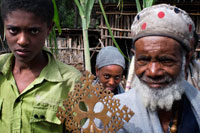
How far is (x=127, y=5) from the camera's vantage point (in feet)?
20.1

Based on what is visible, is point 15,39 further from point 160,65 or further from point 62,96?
point 160,65

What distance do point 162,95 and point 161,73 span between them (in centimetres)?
15

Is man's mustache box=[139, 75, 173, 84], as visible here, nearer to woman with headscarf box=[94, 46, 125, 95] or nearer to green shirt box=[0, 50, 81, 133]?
green shirt box=[0, 50, 81, 133]

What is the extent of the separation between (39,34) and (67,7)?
1050 cm

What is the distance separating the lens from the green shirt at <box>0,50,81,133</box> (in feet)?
4.71

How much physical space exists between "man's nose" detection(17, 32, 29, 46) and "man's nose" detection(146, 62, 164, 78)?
77 centimetres

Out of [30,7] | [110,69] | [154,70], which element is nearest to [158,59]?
[154,70]

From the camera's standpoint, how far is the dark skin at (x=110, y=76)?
2.68 meters

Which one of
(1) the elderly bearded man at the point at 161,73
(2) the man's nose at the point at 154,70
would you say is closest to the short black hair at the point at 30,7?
(1) the elderly bearded man at the point at 161,73

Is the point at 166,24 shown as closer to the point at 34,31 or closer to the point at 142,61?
the point at 142,61

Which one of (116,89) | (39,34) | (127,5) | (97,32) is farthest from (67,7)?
(39,34)

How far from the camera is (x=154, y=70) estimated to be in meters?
1.29

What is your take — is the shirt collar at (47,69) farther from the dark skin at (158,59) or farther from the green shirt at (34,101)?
the dark skin at (158,59)

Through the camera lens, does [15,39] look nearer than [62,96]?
Yes
